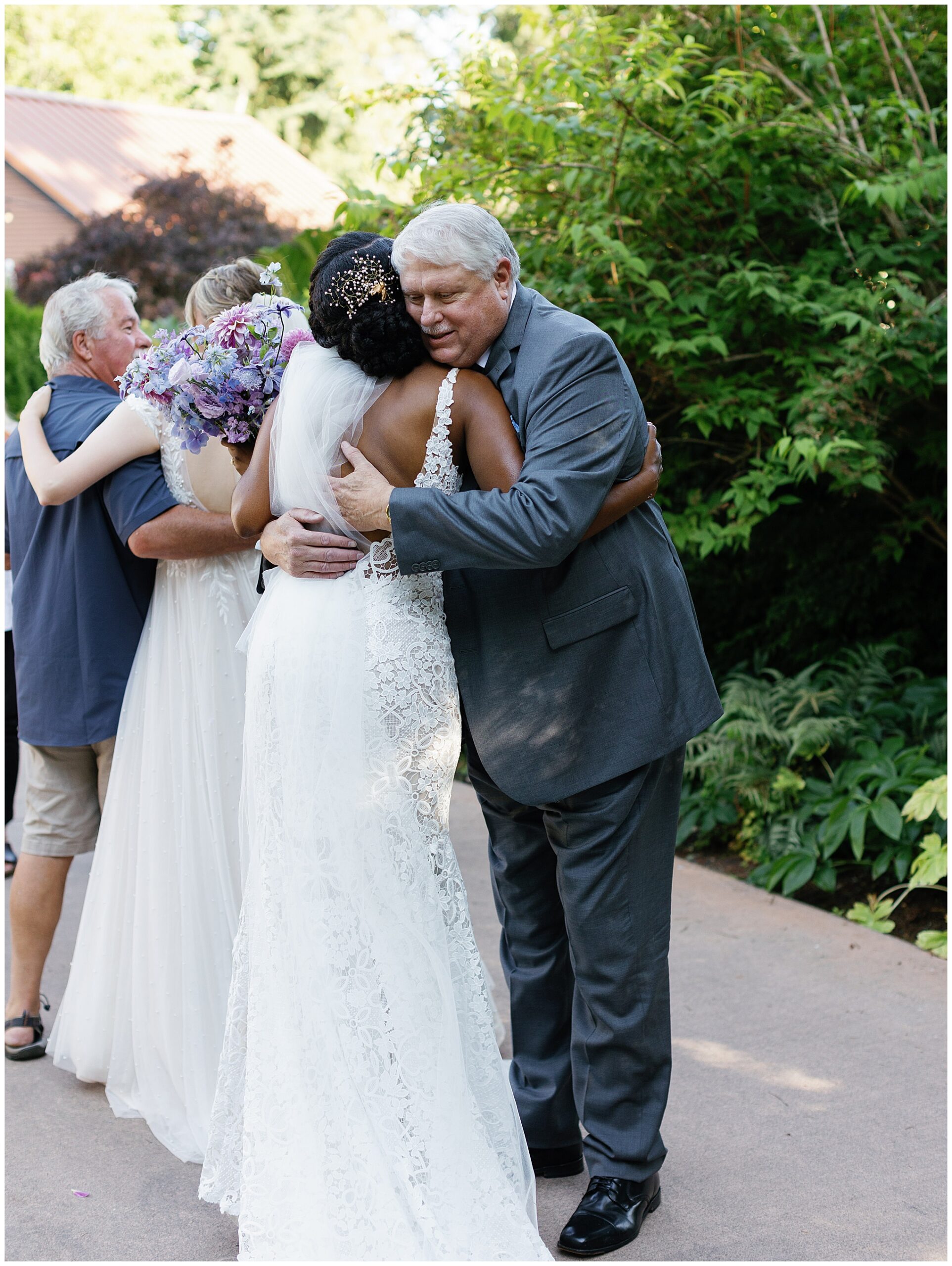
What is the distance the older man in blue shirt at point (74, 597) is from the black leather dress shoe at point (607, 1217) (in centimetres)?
183

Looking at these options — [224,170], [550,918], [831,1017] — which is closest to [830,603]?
[831,1017]

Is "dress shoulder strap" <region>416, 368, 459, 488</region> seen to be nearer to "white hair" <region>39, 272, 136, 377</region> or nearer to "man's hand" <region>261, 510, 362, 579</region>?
"man's hand" <region>261, 510, 362, 579</region>

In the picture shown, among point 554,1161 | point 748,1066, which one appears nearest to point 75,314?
point 554,1161

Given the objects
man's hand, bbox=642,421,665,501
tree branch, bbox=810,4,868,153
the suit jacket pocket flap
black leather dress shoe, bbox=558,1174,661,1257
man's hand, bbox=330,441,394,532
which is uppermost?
tree branch, bbox=810,4,868,153

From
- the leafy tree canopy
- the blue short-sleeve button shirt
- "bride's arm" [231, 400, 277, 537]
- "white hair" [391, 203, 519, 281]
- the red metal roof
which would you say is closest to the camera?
"white hair" [391, 203, 519, 281]

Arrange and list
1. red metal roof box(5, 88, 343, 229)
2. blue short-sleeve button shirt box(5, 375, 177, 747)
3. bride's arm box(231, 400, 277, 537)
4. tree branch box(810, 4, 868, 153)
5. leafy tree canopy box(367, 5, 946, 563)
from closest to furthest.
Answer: bride's arm box(231, 400, 277, 537) → blue short-sleeve button shirt box(5, 375, 177, 747) → leafy tree canopy box(367, 5, 946, 563) → tree branch box(810, 4, 868, 153) → red metal roof box(5, 88, 343, 229)

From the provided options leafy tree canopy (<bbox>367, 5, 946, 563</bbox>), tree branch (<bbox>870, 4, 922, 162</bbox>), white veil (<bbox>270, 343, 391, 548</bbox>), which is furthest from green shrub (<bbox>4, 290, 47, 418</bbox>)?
white veil (<bbox>270, 343, 391, 548</bbox>)

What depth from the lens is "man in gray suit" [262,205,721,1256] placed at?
94.7 inches

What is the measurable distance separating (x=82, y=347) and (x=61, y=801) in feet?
4.45

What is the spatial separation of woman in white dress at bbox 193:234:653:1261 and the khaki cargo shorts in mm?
1310

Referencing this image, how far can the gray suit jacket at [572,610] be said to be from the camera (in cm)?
244

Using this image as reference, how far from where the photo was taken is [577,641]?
8.52ft

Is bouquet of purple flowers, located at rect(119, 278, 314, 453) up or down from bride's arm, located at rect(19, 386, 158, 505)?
up

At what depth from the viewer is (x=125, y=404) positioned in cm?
332
